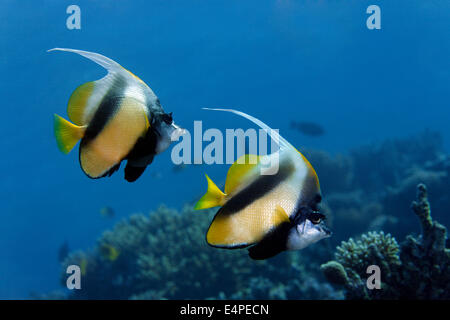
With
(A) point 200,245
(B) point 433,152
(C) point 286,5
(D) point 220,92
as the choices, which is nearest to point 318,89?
(D) point 220,92

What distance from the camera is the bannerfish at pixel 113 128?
98 centimetres

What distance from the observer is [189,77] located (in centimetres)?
4347

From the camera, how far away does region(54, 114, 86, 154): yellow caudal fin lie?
98 centimetres

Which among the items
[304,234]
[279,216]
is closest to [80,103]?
[279,216]

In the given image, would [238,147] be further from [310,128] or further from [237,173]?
[310,128]

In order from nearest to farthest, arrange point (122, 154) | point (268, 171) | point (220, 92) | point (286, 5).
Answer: point (122, 154) → point (268, 171) → point (286, 5) → point (220, 92)

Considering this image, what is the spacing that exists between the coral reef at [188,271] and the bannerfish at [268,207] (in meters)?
4.90

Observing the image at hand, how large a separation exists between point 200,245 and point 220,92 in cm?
4995

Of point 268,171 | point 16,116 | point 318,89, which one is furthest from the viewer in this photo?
point 318,89

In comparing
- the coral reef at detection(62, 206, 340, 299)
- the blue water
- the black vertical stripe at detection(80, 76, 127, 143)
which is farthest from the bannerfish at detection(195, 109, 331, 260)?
the blue water

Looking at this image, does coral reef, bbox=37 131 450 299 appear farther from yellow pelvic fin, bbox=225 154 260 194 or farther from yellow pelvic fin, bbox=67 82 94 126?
yellow pelvic fin, bbox=67 82 94 126

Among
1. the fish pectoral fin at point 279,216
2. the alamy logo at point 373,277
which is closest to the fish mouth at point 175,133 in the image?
the fish pectoral fin at point 279,216

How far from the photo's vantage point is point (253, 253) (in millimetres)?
1033
